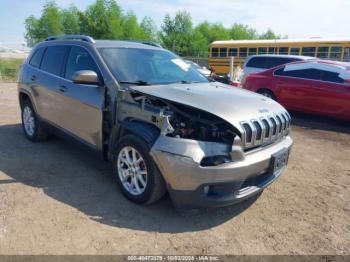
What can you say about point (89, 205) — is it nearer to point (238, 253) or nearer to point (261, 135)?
point (238, 253)

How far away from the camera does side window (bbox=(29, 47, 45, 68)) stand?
18.7ft

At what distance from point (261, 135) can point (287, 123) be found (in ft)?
2.70

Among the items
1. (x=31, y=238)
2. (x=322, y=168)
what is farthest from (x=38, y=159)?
(x=322, y=168)

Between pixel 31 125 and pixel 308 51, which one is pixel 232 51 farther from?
pixel 31 125

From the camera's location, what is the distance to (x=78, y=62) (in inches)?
181

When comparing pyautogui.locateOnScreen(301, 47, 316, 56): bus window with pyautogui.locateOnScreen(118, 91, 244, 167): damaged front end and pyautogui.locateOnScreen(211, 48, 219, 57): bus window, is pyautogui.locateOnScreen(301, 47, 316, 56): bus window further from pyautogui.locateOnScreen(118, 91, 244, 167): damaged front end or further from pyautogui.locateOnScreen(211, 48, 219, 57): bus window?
pyautogui.locateOnScreen(118, 91, 244, 167): damaged front end

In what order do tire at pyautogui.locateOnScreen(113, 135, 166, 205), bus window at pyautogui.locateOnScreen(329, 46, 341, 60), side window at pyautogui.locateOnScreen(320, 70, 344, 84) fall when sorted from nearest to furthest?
tire at pyautogui.locateOnScreen(113, 135, 166, 205)
side window at pyautogui.locateOnScreen(320, 70, 344, 84)
bus window at pyautogui.locateOnScreen(329, 46, 341, 60)

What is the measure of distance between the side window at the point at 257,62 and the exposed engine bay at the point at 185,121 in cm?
1151

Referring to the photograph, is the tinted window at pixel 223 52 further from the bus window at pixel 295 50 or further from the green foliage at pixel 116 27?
the green foliage at pixel 116 27

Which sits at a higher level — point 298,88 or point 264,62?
point 264,62

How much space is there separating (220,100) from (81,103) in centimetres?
187

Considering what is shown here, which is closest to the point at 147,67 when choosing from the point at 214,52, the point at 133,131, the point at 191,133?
the point at 133,131

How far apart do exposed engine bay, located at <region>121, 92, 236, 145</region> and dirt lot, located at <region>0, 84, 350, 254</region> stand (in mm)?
920

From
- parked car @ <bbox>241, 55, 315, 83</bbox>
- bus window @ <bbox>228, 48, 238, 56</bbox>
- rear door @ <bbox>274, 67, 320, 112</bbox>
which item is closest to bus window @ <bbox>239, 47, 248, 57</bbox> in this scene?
bus window @ <bbox>228, 48, 238, 56</bbox>
